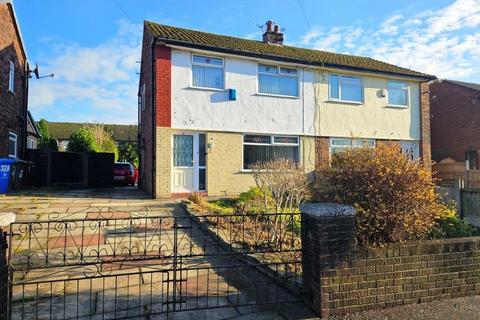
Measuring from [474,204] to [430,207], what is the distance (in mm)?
10723

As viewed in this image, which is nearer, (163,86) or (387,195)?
(387,195)

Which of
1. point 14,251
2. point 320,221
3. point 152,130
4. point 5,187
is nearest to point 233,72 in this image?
point 152,130

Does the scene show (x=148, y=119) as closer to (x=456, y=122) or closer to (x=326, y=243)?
(x=326, y=243)

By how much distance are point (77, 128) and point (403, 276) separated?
47157 mm

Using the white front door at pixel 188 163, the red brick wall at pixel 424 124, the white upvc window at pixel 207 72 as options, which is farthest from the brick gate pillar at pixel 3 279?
the red brick wall at pixel 424 124

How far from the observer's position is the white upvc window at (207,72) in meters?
12.9

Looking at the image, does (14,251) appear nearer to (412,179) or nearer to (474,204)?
(412,179)

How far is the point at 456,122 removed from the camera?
21.1 metres

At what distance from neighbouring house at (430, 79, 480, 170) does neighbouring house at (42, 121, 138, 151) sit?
31357 mm

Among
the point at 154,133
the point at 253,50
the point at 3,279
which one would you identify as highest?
the point at 253,50

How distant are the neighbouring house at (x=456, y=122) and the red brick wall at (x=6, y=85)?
20.8 metres

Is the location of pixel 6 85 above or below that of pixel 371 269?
above

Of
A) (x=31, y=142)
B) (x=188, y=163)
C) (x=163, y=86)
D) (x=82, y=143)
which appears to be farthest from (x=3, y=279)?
(x=31, y=142)

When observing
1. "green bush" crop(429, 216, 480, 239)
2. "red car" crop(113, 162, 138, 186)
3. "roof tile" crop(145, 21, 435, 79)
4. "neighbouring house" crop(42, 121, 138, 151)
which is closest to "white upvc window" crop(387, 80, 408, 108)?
"roof tile" crop(145, 21, 435, 79)
